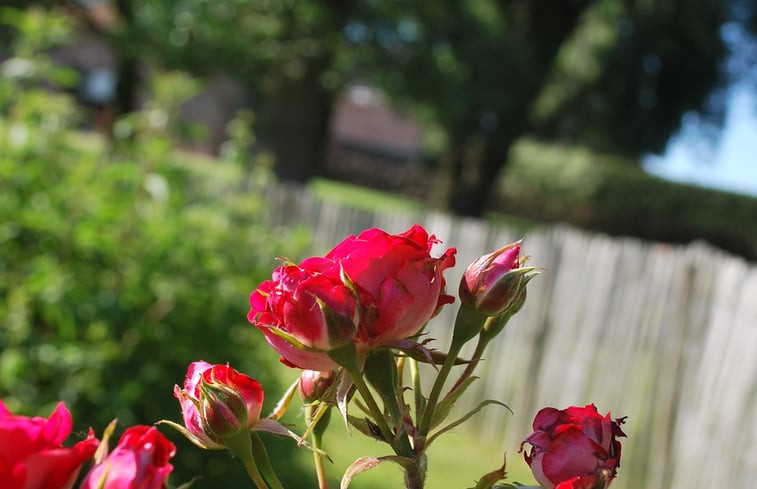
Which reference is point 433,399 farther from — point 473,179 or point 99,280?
point 473,179

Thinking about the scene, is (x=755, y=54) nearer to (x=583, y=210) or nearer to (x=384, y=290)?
(x=583, y=210)

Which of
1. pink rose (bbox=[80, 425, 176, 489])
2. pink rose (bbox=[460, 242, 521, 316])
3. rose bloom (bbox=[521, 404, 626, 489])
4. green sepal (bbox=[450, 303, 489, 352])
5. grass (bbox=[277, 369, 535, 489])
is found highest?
pink rose (bbox=[460, 242, 521, 316])

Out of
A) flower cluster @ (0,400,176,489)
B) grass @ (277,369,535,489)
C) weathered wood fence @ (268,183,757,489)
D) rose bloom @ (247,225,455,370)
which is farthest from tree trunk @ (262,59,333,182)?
flower cluster @ (0,400,176,489)

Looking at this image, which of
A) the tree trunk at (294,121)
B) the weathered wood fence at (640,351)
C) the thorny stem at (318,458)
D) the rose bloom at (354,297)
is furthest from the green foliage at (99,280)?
the tree trunk at (294,121)

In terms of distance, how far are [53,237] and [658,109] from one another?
2654 centimetres

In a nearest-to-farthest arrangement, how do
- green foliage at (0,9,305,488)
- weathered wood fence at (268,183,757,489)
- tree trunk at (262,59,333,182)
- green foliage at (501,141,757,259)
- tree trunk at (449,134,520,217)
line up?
1. green foliage at (0,9,305,488)
2. weathered wood fence at (268,183,757,489)
3. tree trunk at (262,59,333,182)
4. tree trunk at (449,134,520,217)
5. green foliage at (501,141,757,259)

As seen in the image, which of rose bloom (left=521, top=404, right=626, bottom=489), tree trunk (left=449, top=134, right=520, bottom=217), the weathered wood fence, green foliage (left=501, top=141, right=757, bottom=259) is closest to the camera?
rose bloom (left=521, top=404, right=626, bottom=489)

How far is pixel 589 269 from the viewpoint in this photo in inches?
192

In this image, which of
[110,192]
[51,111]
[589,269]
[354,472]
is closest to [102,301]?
[110,192]

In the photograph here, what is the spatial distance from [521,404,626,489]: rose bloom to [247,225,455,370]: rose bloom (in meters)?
0.11

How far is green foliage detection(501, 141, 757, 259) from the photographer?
2302 centimetres

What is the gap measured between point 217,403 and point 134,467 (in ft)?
0.50

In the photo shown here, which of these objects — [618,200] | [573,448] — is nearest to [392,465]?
[573,448]

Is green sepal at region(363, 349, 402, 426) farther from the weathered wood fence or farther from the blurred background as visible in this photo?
the weathered wood fence
